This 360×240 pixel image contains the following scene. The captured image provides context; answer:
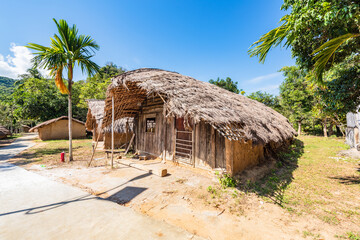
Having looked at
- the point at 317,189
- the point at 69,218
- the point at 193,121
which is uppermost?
the point at 193,121

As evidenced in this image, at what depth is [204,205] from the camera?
154 inches

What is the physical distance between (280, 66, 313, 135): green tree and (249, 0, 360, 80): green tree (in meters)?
19.2

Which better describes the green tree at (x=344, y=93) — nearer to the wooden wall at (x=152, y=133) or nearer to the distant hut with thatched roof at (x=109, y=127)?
the wooden wall at (x=152, y=133)

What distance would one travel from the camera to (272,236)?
114 inches

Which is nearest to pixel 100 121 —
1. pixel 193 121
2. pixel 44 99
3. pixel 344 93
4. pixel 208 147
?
pixel 193 121

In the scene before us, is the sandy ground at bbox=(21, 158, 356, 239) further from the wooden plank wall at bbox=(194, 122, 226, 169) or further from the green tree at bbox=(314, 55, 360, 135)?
the green tree at bbox=(314, 55, 360, 135)

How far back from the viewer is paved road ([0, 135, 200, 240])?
2.80 meters

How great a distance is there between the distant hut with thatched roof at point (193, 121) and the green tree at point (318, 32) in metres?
2.35

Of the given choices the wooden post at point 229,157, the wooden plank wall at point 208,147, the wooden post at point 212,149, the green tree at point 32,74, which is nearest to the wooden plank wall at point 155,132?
the wooden plank wall at point 208,147

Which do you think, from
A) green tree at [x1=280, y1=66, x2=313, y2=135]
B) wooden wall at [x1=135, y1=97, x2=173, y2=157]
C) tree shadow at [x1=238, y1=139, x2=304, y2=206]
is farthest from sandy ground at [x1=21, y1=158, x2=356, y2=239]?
green tree at [x1=280, y1=66, x2=313, y2=135]

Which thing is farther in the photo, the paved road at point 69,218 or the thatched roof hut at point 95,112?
the thatched roof hut at point 95,112

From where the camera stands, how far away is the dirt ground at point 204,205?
9.98ft

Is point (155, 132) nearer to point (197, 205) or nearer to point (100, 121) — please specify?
point (197, 205)

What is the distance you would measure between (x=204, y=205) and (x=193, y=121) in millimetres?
3088
